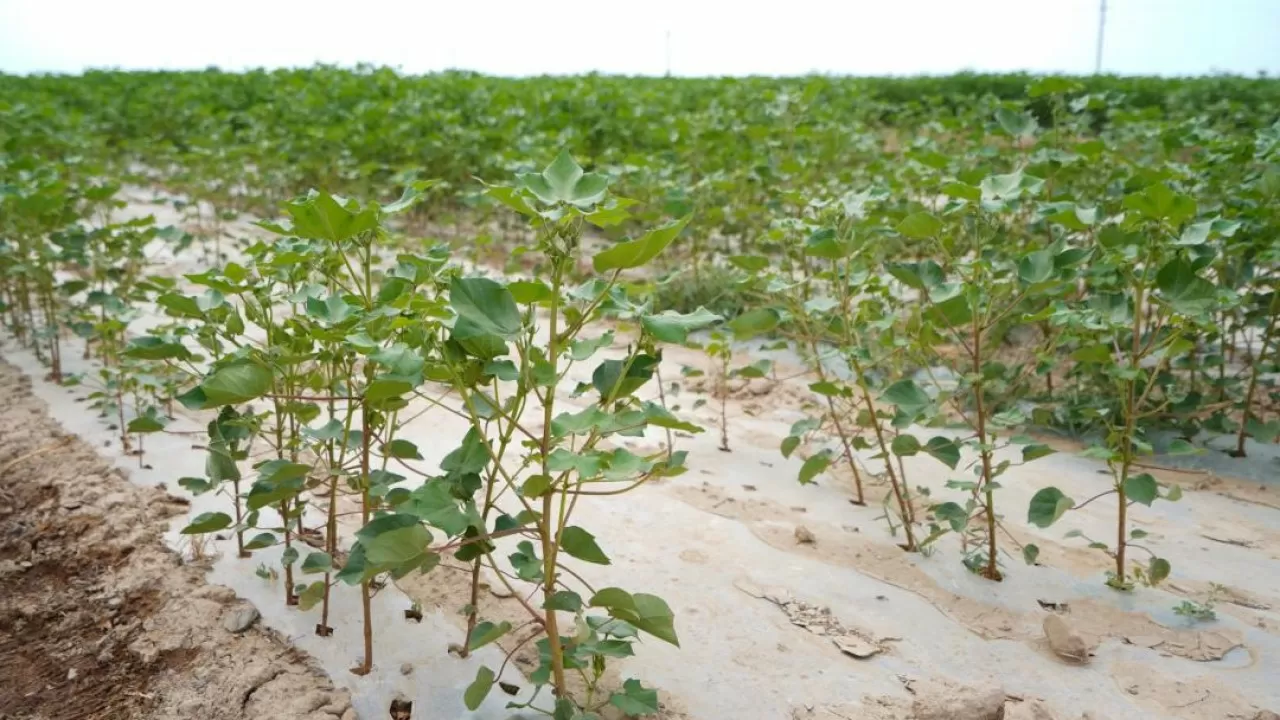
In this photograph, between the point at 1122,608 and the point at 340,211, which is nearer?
the point at 340,211

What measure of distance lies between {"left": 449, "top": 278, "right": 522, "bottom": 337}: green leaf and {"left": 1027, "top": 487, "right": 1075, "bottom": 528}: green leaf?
128 cm

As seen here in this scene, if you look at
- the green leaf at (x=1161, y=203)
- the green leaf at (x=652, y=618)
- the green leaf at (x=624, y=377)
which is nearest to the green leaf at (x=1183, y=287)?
the green leaf at (x=1161, y=203)

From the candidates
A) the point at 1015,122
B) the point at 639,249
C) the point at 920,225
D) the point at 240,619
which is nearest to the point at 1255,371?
the point at 1015,122

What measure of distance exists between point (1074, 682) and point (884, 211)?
88.6 inches

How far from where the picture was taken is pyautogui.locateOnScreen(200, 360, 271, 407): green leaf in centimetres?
157

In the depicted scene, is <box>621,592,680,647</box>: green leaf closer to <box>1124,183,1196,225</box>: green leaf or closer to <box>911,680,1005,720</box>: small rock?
<box>911,680,1005,720</box>: small rock

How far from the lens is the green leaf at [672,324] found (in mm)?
1458

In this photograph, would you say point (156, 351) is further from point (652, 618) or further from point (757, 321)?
point (757, 321)

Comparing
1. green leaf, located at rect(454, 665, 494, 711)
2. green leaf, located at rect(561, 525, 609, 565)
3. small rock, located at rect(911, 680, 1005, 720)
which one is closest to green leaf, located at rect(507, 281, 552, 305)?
green leaf, located at rect(561, 525, 609, 565)

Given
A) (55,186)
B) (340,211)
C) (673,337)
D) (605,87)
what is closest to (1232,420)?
(673,337)

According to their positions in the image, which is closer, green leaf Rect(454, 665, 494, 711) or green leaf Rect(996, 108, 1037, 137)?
green leaf Rect(454, 665, 494, 711)

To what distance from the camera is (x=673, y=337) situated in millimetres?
1449

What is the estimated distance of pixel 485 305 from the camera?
146 centimetres

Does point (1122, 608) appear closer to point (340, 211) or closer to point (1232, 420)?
point (1232, 420)
